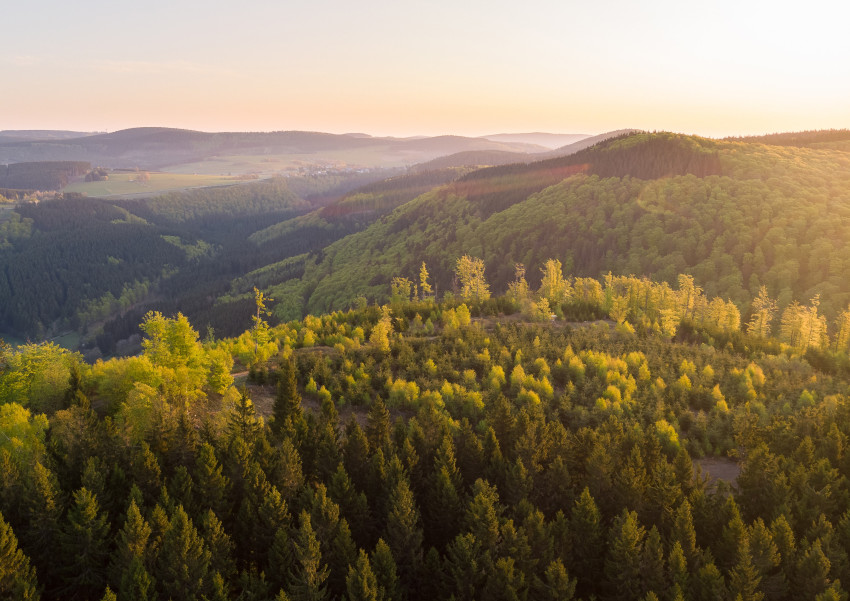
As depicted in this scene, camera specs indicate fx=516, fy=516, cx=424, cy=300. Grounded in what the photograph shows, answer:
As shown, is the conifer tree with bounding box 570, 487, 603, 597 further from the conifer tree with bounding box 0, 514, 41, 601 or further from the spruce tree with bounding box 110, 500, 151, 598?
the conifer tree with bounding box 0, 514, 41, 601

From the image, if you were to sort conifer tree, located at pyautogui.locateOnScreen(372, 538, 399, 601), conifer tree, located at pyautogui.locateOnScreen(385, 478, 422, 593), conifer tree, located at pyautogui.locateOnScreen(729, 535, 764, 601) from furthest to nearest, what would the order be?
conifer tree, located at pyautogui.locateOnScreen(385, 478, 422, 593) → conifer tree, located at pyautogui.locateOnScreen(372, 538, 399, 601) → conifer tree, located at pyautogui.locateOnScreen(729, 535, 764, 601)

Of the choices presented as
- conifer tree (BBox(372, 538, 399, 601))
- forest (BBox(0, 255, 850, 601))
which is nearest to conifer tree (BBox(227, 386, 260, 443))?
forest (BBox(0, 255, 850, 601))

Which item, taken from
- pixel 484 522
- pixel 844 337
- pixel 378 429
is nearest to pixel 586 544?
pixel 484 522

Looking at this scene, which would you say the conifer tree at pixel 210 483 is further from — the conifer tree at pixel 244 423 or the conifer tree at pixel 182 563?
the conifer tree at pixel 244 423

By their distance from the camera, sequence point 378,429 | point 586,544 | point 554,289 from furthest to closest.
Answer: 1. point 554,289
2. point 378,429
3. point 586,544

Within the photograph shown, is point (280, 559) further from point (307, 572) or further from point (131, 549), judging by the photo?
point (131, 549)

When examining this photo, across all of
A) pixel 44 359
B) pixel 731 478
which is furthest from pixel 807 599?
pixel 44 359

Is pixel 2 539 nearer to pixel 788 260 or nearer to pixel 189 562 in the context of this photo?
pixel 189 562

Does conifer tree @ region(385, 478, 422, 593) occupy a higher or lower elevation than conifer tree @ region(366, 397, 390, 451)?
lower
